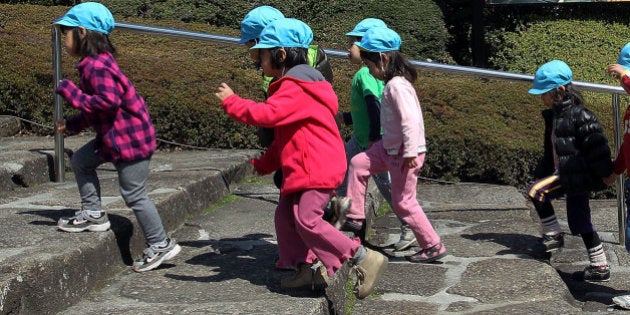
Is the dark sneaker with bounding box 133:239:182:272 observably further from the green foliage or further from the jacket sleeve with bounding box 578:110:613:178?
the green foliage

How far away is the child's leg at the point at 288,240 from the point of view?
4.41m

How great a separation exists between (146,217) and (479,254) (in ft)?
6.49

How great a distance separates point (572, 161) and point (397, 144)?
102 cm

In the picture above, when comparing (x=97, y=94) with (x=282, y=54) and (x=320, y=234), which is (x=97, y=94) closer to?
(x=282, y=54)

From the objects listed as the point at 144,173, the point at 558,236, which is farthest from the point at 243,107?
the point at 558,236

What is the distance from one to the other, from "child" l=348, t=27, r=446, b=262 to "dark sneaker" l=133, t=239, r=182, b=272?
3.47ft

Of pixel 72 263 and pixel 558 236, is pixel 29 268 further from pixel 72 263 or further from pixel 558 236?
pixel 558 236

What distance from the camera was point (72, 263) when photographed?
4.15 m

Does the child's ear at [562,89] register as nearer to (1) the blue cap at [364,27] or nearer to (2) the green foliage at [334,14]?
(1) the blue cap at [364,27]

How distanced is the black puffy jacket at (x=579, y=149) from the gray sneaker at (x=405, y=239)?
90 cm

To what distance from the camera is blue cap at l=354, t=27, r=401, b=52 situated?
5.16m

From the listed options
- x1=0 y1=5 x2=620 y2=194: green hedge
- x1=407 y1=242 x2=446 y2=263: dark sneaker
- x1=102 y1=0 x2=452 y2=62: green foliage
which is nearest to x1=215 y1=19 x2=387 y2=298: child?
x1=407 y1=242 x2=446 y2=263: dark sneaker

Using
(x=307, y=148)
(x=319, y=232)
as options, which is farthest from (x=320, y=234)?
(x=307, y=148)

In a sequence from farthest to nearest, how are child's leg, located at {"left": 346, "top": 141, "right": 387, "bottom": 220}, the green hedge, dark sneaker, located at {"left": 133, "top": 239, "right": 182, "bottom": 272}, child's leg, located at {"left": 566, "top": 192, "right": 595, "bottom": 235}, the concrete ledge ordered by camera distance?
the green hedge < child's leg, located at {"left": 566, "top": 192, "right": 595, "bottom": 235} < child's leg, located at {"left": 346, "top": 141, "right": 387, "bottom": 220} < dark sneaker, located at {"left": 133, "top": 239, "right": 182, "bottom": 272} < the concrete ledge
